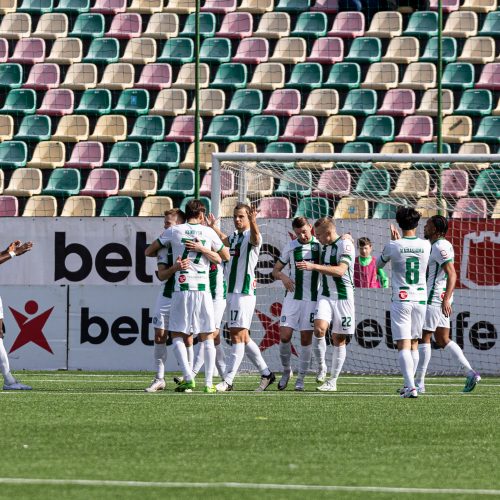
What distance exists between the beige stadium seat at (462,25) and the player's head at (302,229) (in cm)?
1214

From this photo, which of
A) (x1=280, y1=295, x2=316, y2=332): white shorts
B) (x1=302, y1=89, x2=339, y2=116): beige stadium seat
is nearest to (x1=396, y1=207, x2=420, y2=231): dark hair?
(x1=280, y1=295, x2=316, y2=332): white shorts

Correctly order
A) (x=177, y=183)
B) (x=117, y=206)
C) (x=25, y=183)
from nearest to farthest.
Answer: (x=117, y=206), (x=177, y=183), (x=25, y=183)

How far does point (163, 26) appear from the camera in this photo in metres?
24.9

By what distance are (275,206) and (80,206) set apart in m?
4.63

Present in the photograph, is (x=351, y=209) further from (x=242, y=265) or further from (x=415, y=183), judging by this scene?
(x=242, y=265)

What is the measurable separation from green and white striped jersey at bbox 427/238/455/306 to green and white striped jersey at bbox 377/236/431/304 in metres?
0.52

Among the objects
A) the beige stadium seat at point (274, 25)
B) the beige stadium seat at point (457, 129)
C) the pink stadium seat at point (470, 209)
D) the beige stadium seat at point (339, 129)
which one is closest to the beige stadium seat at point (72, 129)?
the beige stadium seat at point (274, 25)

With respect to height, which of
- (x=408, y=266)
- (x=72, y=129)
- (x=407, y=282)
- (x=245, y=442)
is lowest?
(x=245, y=442)

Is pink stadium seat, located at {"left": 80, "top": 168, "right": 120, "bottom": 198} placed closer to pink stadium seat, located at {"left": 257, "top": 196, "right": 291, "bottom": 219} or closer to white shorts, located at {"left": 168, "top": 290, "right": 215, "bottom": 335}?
pink stadium seat, located at {"left": 257, "top": 196, "right": 291, "bottom": 219}

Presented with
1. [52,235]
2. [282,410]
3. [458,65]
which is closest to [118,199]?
[52,235]

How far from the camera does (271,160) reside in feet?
52.0

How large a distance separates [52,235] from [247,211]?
572 centimetres

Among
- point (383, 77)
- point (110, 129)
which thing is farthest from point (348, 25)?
point (110, 129)

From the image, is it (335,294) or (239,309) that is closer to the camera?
(239,309)
